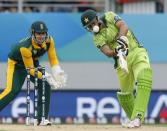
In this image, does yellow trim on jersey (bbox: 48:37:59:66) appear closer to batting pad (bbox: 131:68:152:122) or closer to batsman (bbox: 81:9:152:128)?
batsman (bbox: 81:9:152:128)

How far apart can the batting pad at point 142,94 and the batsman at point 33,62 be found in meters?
1.91

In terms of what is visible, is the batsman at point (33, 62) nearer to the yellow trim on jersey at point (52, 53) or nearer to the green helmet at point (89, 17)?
the yellow trim on jersey at point (52, 53)

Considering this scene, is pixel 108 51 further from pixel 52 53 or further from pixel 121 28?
pixel 52 53

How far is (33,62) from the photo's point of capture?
14422mm

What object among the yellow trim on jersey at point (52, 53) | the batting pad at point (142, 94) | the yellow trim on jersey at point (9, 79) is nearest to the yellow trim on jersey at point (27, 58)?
the yellow trim on jersey at point (52, 53)

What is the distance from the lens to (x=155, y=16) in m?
18.1

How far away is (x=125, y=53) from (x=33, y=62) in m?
2.19

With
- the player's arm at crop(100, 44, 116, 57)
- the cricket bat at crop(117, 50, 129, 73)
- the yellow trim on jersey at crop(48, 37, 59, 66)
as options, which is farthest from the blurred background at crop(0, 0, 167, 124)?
the cricket bat at crop(117, 50, 129, 73)

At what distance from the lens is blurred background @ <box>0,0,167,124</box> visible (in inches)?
695

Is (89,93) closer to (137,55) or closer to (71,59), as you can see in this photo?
(71,59)

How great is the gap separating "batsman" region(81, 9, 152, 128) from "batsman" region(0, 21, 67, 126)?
3.47 ft

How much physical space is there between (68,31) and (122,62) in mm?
5552

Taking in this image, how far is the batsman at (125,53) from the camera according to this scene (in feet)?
41.0

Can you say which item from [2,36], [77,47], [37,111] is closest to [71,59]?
[77,47]
